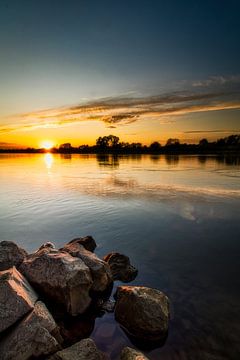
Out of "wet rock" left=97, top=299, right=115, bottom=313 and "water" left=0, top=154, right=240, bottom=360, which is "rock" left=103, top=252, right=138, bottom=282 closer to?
"water" left=0, top=154, right=240, bottom=360

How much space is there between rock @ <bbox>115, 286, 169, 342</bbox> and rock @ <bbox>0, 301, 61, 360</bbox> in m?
2.15

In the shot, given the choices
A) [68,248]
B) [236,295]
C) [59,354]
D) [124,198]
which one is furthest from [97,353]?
[124,198]

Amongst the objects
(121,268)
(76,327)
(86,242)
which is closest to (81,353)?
(76,327)

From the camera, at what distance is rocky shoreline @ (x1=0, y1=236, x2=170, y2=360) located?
221 inches

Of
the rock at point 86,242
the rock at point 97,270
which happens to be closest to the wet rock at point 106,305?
the rock at point 97,270

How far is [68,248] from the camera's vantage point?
9.49 meters

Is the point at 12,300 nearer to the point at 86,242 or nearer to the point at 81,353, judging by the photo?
the point at 81,353

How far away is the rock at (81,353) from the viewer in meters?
5.38

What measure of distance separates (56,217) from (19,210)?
4135 millimetres

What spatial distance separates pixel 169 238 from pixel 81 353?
31.7 ft

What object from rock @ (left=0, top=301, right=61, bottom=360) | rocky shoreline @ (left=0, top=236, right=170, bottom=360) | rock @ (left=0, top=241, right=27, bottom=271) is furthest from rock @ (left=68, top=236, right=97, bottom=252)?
rock @ (left=0, top=301, right=61, bottom=360)

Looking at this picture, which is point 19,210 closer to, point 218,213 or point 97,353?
point 218,213

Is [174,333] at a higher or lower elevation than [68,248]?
lower

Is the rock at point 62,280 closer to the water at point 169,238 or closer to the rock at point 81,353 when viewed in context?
the water at point 169,238
